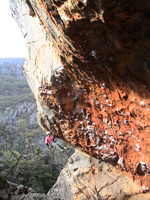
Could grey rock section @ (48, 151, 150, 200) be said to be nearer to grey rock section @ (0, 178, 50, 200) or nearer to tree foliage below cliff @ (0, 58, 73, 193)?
grey rock section @ (0, 178, 50, 200)

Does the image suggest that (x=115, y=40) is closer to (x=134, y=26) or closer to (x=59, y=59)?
(x=134, y=26)

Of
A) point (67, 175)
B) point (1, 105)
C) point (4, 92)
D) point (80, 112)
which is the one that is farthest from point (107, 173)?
point (4, 92)

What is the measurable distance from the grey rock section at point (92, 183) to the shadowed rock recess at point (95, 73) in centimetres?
31

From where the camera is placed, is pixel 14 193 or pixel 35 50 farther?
pixel 35 50

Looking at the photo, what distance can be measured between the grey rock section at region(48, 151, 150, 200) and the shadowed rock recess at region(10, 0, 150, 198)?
306mm

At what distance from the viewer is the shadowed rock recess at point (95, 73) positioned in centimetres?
183

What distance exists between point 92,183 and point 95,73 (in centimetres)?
346

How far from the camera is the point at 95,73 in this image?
2.98 metres

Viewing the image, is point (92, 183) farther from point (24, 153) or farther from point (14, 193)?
point (24, 153)

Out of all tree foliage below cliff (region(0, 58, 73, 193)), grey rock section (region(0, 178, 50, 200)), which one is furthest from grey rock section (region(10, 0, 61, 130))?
tree foliage below cliff (region(0, 58, 73, 193))

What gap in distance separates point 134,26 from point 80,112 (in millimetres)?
2560

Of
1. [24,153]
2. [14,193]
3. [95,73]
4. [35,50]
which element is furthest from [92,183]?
[24,153]

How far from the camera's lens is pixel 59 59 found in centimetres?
339

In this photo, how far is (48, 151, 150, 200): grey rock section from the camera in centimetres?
441
